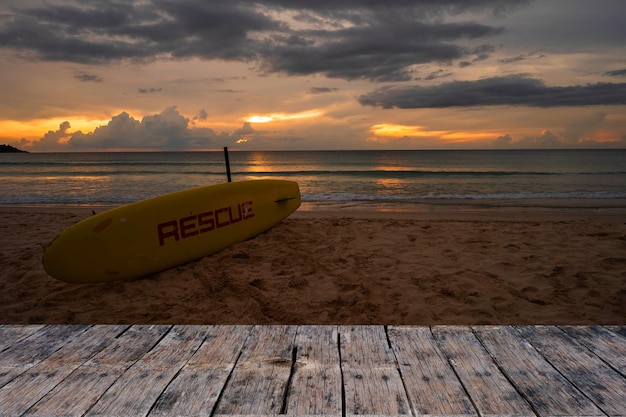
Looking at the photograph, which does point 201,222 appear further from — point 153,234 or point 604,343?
point 604,343

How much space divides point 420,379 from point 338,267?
365cm

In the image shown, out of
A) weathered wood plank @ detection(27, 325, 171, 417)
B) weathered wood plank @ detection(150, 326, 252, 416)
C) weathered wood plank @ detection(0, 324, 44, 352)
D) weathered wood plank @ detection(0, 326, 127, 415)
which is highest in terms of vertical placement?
weathered wood plank @ detection(0, 324, 44, 352)

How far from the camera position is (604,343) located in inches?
69.9

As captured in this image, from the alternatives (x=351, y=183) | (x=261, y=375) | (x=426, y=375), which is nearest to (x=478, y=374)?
(x=426, y=375)

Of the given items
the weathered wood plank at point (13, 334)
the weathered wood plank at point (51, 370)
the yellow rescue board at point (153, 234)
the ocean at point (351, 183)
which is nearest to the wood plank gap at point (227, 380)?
the weathered wood plank at point (51, 370)

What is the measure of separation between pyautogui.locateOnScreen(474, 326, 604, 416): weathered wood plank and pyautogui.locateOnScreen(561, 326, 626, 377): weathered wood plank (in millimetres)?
252

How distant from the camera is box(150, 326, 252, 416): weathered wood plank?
135cm

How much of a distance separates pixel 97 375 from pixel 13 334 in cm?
68

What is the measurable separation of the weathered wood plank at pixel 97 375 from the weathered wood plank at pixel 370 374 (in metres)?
0.88

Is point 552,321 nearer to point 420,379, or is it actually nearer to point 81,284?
point 420,379

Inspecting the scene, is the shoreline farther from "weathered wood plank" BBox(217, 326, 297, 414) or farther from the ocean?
"weathered wood plank" BBox(217, 326, 297, 414)

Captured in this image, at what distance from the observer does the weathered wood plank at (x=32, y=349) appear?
1.59 metres

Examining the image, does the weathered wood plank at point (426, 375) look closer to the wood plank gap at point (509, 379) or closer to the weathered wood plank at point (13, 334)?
the wood plank gap at point (509, 379)

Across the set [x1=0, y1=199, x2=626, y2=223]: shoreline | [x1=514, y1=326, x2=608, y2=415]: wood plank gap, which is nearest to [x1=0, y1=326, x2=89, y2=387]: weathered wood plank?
[x1=514, y1=326, x2=608, y2=415]: wood plank gap
